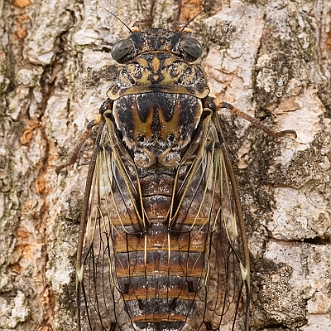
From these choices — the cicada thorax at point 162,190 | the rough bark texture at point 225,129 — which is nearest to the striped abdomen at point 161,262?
the cicada thorax at point 162,190

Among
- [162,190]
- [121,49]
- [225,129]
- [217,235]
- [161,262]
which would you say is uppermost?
[121,49]

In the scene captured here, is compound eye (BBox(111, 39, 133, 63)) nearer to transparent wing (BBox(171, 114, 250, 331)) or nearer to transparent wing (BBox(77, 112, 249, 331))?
transparent wing (BBox(77, 112, 249, 331))

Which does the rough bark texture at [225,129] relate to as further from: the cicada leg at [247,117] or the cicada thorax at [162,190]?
the cicada thorax at [162,190]

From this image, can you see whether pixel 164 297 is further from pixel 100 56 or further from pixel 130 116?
pixel 100 56

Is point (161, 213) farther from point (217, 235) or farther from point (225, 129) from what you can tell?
point (225, 129)

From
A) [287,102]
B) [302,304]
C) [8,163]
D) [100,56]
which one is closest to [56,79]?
[100,56]

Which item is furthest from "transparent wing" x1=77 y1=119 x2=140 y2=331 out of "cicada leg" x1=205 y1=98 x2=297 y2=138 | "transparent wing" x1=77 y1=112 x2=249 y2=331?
"cicada leg" x1=205 y1=98 x2=297 y2=138

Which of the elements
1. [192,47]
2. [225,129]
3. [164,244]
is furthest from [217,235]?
[192,47]
